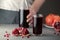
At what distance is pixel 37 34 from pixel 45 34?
6 centimetres

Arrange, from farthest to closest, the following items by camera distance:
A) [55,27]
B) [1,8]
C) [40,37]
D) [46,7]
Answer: [46,7] → [1,8] → [55,27] → [40,37]

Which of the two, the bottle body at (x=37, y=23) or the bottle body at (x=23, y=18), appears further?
the bottle body at (x=23, y=18)

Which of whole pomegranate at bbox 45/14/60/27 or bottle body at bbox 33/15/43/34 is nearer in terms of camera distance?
bottle body at bbox 33/15/43/34

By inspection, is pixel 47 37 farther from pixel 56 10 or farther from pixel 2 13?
pixel 56 10

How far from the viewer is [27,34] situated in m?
1.17

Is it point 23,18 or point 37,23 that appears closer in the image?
point 37,23

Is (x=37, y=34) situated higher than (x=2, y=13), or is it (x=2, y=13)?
(x=2, y=13)

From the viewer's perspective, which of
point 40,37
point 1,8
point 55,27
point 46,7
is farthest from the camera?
point 46,7

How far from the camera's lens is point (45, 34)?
3.94 feet

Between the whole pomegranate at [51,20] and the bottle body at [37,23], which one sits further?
the whole pomegranate at [51,20]

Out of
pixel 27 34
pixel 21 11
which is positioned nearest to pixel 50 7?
pixel 21 11

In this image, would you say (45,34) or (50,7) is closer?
(45,34)

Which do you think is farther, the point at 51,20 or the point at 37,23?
the point at 51,20

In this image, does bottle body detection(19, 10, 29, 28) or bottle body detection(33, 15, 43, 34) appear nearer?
bottle body detection(33, 15, 43, 34)
